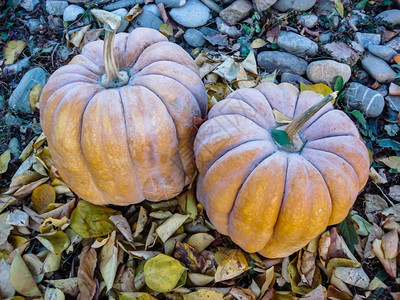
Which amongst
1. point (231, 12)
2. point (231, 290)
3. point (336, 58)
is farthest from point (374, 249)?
point (231, 12)

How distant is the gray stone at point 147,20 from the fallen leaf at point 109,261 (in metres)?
1.87

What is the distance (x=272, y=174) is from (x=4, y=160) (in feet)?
6.37

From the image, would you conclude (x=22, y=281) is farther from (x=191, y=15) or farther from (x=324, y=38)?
(x=324, y=38)

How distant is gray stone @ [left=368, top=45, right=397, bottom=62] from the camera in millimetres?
2998

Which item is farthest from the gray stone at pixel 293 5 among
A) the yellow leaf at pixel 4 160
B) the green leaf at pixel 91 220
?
the yellow leaf at pixel 4 160

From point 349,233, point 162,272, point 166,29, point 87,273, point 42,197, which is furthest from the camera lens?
point 166,29

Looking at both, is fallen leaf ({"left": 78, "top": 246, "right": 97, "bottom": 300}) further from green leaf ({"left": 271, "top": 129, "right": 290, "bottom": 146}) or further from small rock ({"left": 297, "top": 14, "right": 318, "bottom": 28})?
small rock ({"left": 297, "top": 14, "right": 318, "bottom": 28})

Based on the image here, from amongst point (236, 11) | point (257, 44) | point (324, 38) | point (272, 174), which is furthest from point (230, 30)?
point (272, 174)

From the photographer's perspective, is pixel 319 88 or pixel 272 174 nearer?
pixel 272 174

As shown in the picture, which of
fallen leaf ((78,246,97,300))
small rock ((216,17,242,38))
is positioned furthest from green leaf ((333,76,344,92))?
fallen leaf ((78,246,97,300))

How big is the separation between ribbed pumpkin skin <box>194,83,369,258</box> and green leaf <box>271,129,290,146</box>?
0.03 m

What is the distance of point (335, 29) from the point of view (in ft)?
10.4

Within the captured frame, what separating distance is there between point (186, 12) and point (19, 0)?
1.63m

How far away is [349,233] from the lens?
219cm
